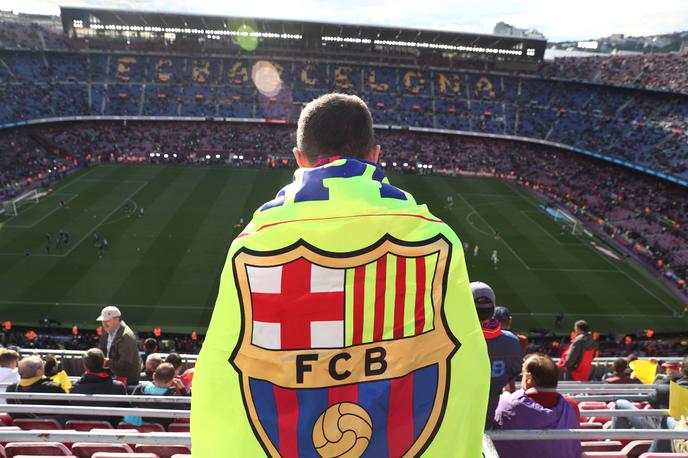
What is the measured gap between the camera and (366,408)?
182 centimetres

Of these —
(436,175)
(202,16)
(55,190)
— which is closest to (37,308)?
(55,190)

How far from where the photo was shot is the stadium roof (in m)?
63.2

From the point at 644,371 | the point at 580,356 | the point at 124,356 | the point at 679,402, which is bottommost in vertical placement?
the point at 580,356

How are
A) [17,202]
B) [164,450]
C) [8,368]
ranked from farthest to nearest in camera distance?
[17,202], [8,368], [164,450]

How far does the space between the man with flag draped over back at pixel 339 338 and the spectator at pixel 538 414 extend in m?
1.95

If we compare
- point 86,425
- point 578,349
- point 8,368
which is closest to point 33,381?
point 86,425

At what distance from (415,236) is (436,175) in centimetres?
5649

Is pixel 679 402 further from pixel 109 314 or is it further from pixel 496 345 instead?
pixel 109 314

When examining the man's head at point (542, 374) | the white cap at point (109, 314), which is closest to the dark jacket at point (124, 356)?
the white cap at point (109, 314)

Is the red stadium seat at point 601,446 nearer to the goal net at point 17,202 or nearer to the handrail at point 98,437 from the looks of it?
the handrail at point 98,437

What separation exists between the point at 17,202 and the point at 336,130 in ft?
153

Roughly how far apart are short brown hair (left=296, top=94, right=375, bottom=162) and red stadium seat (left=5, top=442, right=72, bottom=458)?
3986mm

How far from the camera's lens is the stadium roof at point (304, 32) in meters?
63.2

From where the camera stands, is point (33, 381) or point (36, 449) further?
point (33, 381)
